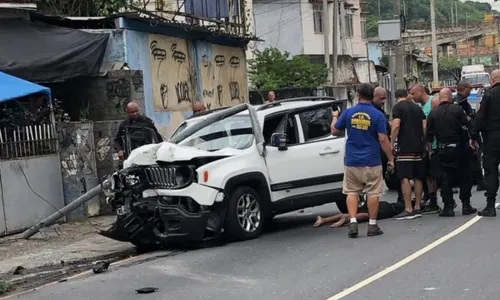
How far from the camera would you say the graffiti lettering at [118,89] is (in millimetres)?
14977

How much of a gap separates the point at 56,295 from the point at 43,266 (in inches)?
73.1

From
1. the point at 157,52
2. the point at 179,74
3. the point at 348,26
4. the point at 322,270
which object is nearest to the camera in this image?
the point at 322,270

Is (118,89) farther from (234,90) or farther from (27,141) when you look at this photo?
(234,90)

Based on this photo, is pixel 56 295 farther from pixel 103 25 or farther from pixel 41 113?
pixel 103 25

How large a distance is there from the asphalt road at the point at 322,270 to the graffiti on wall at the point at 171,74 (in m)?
7.10

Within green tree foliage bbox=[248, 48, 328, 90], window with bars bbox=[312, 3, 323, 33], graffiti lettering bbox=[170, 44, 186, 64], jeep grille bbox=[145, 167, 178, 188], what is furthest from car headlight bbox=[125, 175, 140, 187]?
window with bars bbox=[312, 3, 323, 33]

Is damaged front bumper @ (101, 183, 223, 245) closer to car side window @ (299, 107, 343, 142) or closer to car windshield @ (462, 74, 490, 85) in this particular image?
car side window @ (299, 107, 343, 142)

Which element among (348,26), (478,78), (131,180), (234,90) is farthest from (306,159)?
(348,26)

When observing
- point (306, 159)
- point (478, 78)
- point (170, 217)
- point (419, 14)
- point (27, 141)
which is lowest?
point (170, 217)

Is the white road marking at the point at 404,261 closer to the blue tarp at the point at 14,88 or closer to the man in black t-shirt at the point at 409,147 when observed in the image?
the man in black t-shirt at the point at 409,147

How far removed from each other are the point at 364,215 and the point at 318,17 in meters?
36.1

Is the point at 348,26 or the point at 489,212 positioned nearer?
the point at 489,212

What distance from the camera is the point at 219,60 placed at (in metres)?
20.6

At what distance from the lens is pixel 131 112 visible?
1247 centimetres
